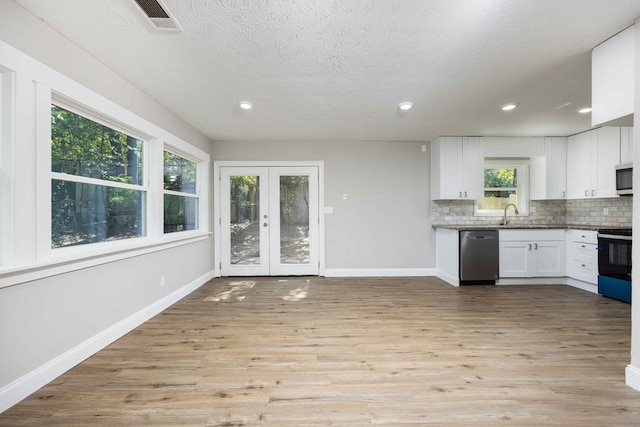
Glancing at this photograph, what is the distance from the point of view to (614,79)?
76.8 inches

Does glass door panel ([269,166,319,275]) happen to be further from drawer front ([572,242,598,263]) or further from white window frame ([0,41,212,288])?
drawer front ([572,242,598,263])

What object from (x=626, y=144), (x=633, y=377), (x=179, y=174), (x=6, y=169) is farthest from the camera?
(x=179, y=174)

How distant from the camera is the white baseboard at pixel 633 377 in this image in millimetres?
1826

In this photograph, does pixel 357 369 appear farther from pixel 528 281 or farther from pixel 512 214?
pixel 512 214

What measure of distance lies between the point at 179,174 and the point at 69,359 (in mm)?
2503

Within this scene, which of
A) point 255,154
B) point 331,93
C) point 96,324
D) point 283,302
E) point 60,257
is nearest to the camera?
point 60,257

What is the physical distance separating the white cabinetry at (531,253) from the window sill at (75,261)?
484 centimetres

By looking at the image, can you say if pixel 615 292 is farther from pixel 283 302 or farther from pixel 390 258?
pixel 283 302

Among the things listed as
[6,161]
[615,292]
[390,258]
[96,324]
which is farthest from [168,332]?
[615,292]

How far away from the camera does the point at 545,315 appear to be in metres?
3.16

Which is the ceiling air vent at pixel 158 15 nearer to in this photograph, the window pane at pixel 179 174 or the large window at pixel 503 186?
the window pane at pixel 179 174

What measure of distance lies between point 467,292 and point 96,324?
170 inches

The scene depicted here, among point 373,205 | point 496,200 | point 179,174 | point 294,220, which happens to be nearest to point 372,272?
point 373,205

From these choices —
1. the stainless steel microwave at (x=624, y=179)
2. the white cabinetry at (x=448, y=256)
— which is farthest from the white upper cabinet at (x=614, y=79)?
the white cabinetry at (x=448, y=256)
